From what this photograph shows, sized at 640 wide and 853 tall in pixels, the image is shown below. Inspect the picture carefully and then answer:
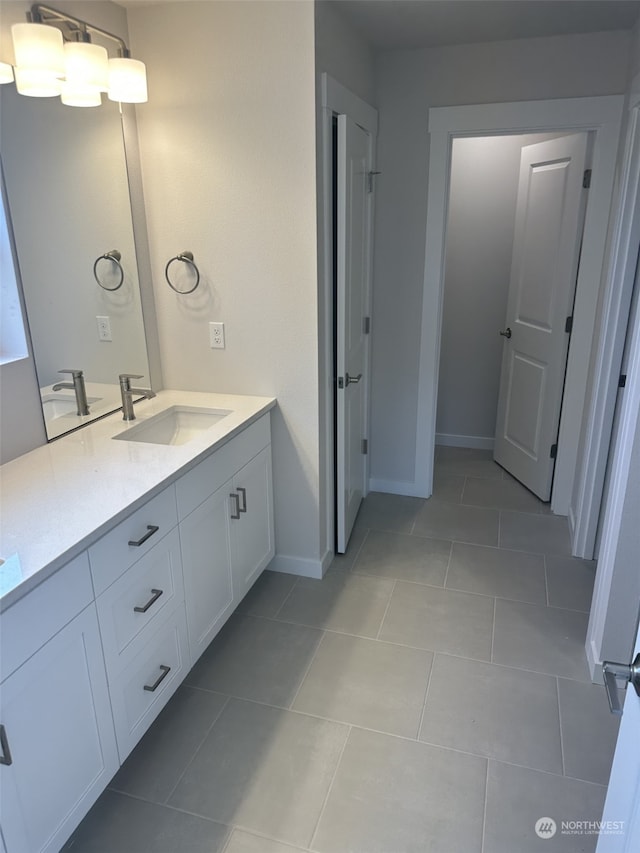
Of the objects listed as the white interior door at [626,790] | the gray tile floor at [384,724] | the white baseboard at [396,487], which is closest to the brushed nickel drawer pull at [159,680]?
the gray tile floor at [384,724]

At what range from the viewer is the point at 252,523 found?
2416 mm

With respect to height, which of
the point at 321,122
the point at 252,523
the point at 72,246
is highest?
the point at 321,122

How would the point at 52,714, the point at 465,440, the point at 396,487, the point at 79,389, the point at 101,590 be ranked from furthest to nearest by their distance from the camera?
the point at 465,440
the point at 396,487
the point at 79,389
the point at 101,590
the point at 52,714

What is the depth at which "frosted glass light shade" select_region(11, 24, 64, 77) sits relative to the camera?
166 cm

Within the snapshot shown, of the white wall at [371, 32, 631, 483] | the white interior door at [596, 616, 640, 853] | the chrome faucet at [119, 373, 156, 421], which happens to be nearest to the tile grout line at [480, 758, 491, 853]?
the white interior door at [596, 616, 640, 853]

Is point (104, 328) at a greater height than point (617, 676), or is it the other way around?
point (104, 328)

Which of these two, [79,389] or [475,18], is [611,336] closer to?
[475,18]

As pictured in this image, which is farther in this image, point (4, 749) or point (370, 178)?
point (370, 178)

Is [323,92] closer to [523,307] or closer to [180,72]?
[180,72]

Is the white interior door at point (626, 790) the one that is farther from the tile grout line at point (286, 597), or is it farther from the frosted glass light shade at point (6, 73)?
the frosted glass light shade at point (6, 73)

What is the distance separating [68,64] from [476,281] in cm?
287

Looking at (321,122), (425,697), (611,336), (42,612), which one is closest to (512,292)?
(611,336)

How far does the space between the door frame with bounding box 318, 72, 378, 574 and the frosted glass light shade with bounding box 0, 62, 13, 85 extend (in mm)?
1034

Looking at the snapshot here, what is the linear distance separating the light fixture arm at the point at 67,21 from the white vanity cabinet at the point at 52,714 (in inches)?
64.6
